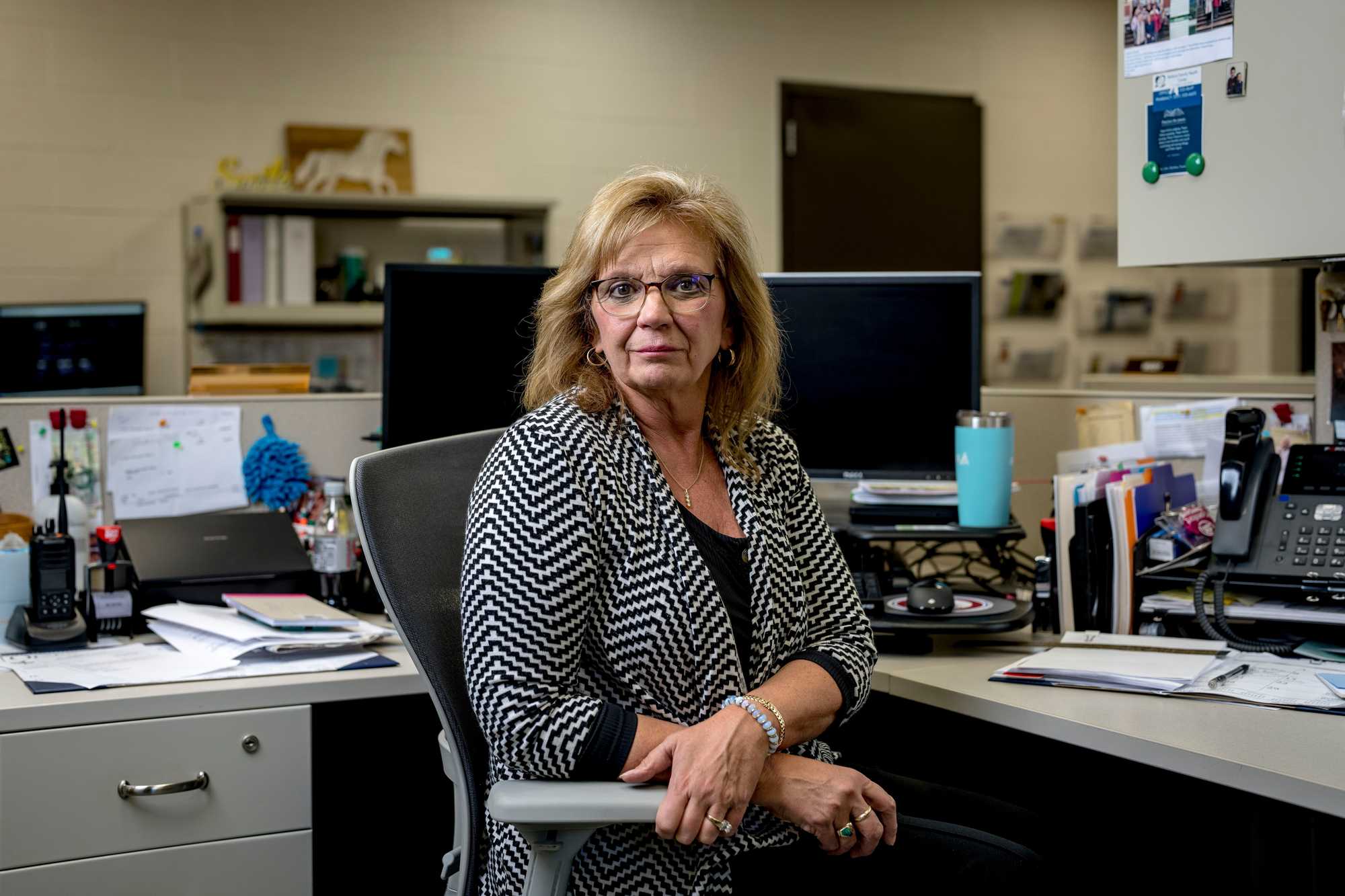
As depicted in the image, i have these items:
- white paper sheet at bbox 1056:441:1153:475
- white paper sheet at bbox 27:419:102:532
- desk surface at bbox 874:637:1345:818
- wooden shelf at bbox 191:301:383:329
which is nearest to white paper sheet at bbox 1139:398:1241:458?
white paper sheet at bbox 1056:441:1153:475

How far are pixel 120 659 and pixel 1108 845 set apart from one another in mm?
1636

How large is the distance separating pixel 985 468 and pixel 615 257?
780 millimetres

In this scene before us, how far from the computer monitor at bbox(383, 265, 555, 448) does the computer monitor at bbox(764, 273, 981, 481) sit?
439 millimetres

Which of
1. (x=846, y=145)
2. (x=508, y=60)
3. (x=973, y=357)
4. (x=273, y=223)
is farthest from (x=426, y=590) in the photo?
(x=846, y=145)

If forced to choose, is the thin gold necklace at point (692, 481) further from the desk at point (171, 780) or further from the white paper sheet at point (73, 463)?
the white paper sheet at point (73, 463)

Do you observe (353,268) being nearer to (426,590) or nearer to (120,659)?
(120,659)

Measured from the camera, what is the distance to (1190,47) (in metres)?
1.80

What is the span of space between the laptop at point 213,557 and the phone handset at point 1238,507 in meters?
1.31

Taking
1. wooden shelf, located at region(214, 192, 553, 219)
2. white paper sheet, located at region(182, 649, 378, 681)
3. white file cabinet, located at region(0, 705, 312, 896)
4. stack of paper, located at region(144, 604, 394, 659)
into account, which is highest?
wooden shelf, located at region(214, 192, 553, 219)

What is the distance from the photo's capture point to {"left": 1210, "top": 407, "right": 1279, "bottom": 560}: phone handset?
1.69 meters

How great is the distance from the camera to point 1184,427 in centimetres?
211

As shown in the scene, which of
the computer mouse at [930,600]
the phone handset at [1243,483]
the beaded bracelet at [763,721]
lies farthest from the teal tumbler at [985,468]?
the beaded bracelet at [763,721]

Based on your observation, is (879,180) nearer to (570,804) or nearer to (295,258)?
(295,258)

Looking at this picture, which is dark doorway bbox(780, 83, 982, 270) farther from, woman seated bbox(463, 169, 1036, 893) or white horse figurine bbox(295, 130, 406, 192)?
woman seated bbox(463, 169, 1036, 893)
